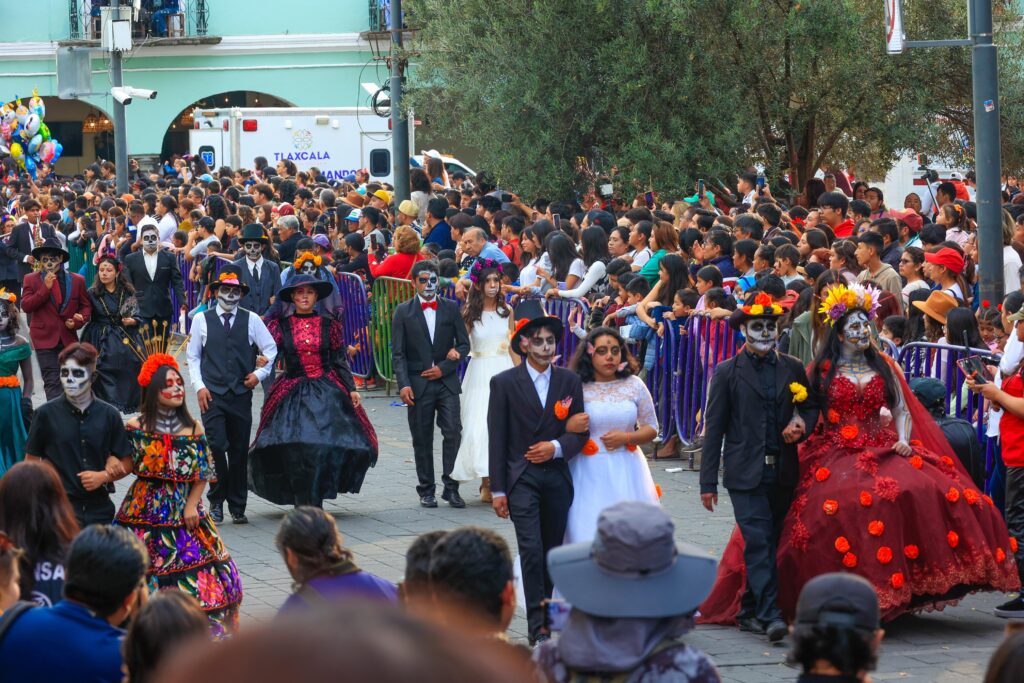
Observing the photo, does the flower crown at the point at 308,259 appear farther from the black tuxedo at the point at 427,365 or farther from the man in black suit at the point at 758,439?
the man in black suit at the point at 758,439

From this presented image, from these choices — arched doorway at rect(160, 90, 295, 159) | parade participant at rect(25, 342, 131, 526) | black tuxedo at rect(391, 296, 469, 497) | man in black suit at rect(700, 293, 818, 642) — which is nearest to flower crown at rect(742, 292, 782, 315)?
man in black suit at rect(700, 293, 818, 642)

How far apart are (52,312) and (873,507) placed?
8364mm

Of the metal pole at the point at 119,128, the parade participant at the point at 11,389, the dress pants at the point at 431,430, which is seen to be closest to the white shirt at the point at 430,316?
the dress pants at the point at 431,430

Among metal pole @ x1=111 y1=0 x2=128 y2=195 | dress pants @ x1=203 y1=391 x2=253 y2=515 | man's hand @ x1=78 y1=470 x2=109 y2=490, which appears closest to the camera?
man's hand @ x1=78 y1=470 x2=109 y2=490

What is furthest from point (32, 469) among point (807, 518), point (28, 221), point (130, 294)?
point (28, 221)

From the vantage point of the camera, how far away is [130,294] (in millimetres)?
14250

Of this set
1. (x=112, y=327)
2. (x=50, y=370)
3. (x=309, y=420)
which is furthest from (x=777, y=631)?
(x=112, y=327)

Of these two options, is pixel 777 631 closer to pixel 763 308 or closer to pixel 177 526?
pixel 763 308

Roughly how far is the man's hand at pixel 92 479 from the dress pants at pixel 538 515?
2.02 meters

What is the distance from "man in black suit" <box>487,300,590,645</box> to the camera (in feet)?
25.7

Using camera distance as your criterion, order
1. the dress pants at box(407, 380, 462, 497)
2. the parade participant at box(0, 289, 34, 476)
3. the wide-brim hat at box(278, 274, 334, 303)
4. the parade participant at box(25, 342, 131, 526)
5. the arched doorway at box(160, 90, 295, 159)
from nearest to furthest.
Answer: the parade participant at box(25, 342, 131, 526) < the parade participant at box(0, 289, 34, 476) < the wide-brim hat at box(278, 274, 334, 303) < the dress pants at box(407, 380, 462, 497) < the arched doorway at box(160, 90, 295, 159)

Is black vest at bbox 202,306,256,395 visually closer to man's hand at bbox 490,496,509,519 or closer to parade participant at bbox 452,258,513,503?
parade participant at bbox 452,258,513,503

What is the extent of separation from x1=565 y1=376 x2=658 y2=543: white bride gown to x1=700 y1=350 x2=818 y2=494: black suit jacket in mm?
350

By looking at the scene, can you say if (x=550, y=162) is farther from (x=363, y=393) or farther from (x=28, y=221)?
(x=28, y=221)
